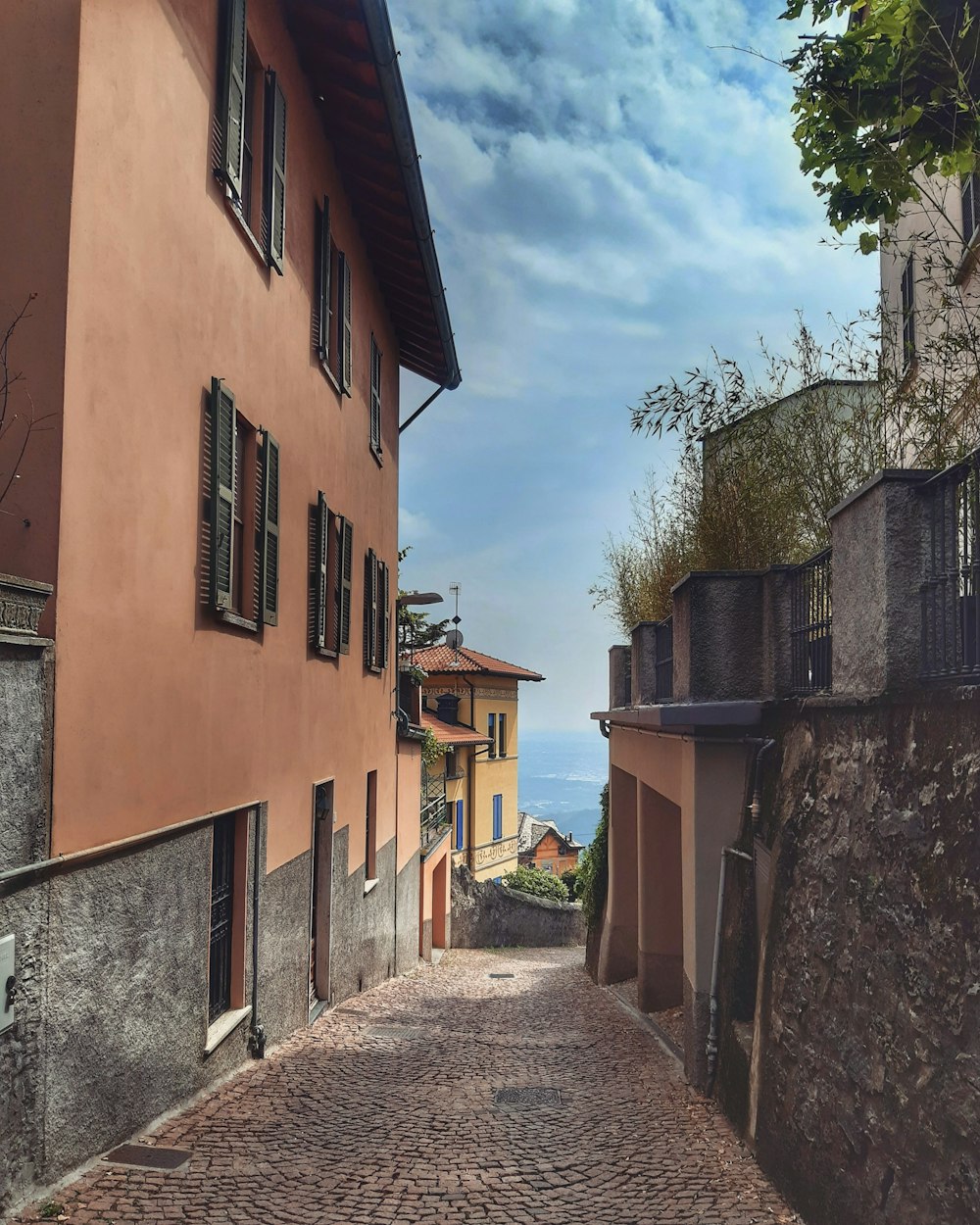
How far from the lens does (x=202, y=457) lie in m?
6.73

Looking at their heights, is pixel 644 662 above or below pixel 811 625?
below

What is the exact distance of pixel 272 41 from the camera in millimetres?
8523

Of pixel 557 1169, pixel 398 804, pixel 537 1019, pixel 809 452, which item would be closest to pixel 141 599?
pixel 557 1169

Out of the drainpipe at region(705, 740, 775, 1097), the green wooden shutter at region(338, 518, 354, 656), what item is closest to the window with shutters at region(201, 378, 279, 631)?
the green wooden shutter at region(338, 518, 354, 656)

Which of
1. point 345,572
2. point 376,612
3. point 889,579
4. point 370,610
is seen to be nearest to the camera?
point 889,579

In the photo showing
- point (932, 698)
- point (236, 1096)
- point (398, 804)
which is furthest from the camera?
point (398, 804)

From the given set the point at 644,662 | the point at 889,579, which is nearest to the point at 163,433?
the point at 889,579

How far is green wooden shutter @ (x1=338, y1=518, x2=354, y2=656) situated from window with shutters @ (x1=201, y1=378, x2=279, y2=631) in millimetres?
3049

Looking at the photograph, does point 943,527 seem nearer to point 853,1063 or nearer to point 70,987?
point 853,1063

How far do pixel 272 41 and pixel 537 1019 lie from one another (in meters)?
10.0

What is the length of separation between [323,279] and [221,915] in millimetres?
6425

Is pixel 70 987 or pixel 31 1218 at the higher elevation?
pixel 70 987

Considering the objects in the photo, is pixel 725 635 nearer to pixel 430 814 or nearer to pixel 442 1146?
pixel 442 1146

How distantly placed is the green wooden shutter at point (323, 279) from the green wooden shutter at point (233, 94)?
295 cm
